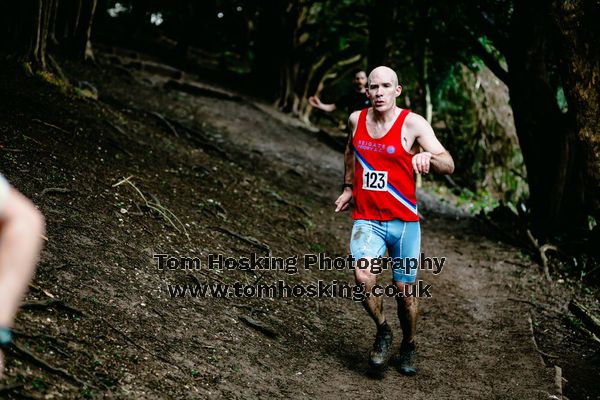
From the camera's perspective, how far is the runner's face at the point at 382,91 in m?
4.80

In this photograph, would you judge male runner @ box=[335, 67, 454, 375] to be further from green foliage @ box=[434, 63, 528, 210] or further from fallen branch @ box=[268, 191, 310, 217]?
green foliage @ box=[434, 63, 528, 210]

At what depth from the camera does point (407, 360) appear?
5.15 meters

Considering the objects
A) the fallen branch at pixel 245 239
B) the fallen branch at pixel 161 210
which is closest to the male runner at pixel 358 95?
the fallen branch at pixel 245 239

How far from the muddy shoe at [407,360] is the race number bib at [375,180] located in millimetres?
1376

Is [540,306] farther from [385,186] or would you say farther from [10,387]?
[10,387]

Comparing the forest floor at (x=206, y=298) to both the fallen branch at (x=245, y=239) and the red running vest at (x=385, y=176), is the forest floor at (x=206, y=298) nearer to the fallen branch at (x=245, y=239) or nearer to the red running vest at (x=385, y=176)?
the fallen branch at (x=245, y=239)

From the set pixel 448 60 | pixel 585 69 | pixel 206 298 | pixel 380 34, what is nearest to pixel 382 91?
pixel 585 69

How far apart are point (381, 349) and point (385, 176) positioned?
1.40 metres

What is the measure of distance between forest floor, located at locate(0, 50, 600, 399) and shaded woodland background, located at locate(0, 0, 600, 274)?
1239 mm

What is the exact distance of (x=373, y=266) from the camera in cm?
482

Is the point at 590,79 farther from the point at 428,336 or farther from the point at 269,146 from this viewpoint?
the point at 269,146

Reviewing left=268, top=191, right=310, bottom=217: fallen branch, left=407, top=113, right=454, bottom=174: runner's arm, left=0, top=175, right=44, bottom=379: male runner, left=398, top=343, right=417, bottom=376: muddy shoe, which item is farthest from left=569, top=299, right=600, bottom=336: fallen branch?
left=0, top=175, right=44, bottom=379: male runner

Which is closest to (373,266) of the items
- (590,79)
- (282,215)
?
(590,79)

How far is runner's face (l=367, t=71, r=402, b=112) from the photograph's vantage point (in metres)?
4.80
